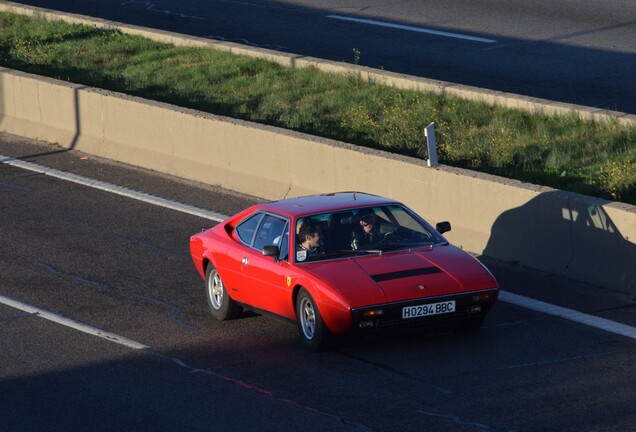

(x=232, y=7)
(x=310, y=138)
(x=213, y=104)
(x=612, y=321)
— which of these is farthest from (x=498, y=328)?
(x=232, y=7)

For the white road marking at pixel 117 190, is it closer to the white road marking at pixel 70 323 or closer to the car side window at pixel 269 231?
the white road marking at pixel 70 323

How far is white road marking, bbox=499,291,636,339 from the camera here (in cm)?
1238

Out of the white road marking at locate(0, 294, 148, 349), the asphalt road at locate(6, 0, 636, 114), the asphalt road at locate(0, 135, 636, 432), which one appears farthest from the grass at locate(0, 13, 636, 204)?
the white road marking at locate(0, 294, 148, 349)

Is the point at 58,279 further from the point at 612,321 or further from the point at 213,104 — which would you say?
the point at 213,104

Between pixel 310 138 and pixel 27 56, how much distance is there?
990 centimetres

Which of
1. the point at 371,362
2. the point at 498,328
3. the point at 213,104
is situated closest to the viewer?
the point at 371,362

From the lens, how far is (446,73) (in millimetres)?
23797

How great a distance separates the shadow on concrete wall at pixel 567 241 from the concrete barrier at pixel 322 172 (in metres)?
0.01

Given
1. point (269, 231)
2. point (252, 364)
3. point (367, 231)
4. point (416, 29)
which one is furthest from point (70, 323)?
point (416, 29)

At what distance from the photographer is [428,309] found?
11.8 meters

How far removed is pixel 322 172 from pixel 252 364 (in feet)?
21.3

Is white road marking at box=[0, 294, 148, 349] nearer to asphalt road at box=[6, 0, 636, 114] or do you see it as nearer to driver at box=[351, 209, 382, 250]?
driver at box=[351, 209, 382, 250]

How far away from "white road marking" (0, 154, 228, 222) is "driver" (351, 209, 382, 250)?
4.92m

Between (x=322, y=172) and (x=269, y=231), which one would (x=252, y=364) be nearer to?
(x=269, y=231)
